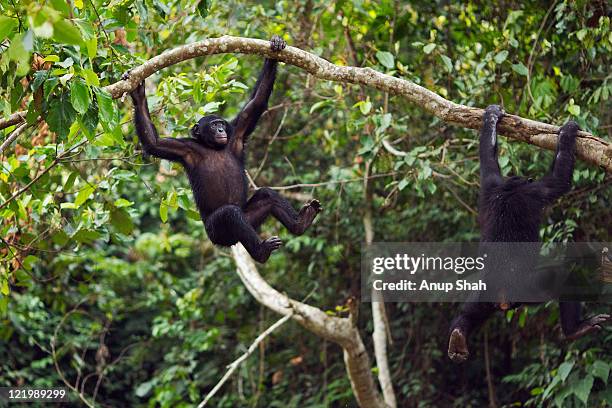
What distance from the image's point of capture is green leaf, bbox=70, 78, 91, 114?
16.1 feet

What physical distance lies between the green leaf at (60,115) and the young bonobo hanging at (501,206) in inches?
118

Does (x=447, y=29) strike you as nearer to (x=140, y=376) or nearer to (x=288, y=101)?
(x=288, y=101)

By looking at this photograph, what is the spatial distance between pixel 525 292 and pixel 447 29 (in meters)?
4.32

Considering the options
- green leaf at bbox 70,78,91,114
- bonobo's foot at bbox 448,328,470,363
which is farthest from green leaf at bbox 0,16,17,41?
Answer: bonobo's foot at bbox 448,328,470,363

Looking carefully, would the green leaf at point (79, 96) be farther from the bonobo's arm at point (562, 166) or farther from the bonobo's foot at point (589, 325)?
the bonobo's foot at point (589, 325)

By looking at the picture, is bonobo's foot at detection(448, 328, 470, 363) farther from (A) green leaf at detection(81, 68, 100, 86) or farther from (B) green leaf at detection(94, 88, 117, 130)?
(A) green leaf at detection(81, 68, 100, 86)

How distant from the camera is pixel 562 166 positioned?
5.82 metres

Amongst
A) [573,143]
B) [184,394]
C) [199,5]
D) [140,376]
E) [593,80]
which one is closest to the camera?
[573,143]

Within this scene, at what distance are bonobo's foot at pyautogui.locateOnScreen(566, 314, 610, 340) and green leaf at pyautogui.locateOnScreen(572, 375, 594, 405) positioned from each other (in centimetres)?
46

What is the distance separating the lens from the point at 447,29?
1013 cm

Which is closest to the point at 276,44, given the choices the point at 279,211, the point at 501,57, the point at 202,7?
the point at 202,7

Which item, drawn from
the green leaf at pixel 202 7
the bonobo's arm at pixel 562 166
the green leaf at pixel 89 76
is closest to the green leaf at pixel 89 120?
the green leaf at pixel 89 76

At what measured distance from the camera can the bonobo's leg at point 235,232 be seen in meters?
6.45

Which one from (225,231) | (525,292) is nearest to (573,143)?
(525,292)
